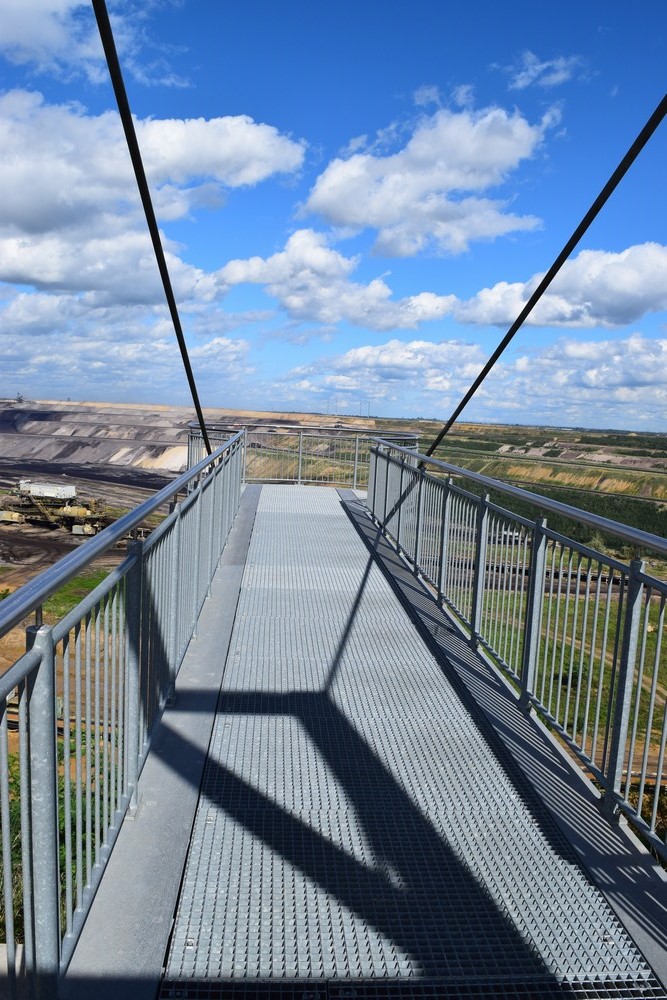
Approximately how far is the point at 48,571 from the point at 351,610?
13.6 ft

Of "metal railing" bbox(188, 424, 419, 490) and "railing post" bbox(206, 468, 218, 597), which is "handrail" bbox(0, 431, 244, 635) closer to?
"railing post" bbox(206, 468, 218, 597)

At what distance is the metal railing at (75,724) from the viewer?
1.51 meters

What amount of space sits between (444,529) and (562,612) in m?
2.09

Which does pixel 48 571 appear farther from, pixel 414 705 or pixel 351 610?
pixel 351 610

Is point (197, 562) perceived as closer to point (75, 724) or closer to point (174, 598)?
point (174, 598)

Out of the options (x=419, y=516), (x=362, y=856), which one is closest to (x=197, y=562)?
(x=362, y=856)

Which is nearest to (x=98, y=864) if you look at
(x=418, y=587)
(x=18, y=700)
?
(x=18, y=700)

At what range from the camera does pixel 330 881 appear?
7.77ft

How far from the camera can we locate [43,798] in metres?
1.59

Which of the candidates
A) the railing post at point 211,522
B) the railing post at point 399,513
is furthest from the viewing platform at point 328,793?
the railing post at point 399,513

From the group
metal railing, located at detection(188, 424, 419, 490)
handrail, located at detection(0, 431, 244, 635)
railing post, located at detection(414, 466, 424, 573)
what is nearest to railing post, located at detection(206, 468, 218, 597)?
railing post, located at detection(414, 466, 424, 573)

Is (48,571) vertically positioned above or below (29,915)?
above

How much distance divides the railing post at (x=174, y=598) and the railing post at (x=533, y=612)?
1.67 m

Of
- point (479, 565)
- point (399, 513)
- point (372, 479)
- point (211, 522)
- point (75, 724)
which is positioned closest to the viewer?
point (75, 724)
